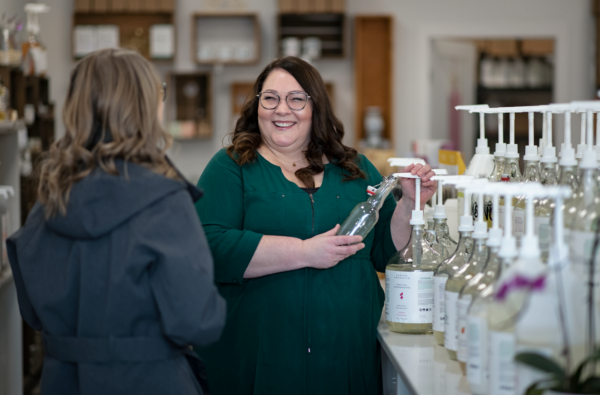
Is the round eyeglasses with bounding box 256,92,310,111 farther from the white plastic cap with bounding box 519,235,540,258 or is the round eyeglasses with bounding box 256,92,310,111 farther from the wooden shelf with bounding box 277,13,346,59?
the wooden shelf with bounding box 277,13,346,59

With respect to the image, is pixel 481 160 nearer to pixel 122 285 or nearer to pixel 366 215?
pixel 366 215

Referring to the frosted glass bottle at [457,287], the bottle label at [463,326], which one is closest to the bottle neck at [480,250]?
the frosted glass bottle at [457,287]

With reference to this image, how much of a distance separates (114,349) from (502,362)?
2.44 ft

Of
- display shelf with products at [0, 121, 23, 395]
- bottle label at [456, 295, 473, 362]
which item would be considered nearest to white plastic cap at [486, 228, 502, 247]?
bottle label at [456, 295, 473, 362]

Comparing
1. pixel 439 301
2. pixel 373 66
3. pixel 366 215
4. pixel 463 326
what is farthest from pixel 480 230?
pixel 373 66

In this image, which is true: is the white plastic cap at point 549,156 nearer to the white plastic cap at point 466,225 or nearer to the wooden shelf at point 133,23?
the white plastic cap at point 466,225

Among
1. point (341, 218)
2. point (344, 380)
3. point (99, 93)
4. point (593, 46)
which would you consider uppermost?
point (593, 46)

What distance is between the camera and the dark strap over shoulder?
1.30 metres

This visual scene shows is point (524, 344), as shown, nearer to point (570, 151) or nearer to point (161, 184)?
point (570, 151)

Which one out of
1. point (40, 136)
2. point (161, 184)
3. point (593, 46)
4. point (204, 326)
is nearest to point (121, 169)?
point (161, 184)

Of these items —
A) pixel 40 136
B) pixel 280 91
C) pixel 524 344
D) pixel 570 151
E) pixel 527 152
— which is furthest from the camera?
pixel 40 136

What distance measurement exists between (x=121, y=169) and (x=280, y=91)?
2.56 ft

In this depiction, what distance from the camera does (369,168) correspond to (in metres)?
2.08

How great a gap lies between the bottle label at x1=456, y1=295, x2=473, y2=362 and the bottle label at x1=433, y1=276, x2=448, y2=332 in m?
0.22
